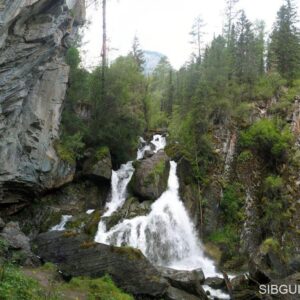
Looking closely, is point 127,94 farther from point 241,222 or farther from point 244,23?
point 244,23

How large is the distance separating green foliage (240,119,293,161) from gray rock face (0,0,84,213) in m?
13.4

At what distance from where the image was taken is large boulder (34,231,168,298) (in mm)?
14606

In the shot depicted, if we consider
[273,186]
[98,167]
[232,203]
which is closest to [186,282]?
[232,203]

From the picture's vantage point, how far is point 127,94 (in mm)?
28438

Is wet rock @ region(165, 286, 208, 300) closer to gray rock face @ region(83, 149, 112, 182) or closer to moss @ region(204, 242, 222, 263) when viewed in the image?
moss @ region(204, 242, 222, 263)

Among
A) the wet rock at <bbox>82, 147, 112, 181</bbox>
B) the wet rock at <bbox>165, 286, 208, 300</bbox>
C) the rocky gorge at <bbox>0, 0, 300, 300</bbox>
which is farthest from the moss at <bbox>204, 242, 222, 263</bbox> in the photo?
the wet rock at <bbox>82, 147, 112, 181</bbox>

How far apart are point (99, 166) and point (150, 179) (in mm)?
→ 3556

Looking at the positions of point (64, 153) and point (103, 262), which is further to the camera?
point (64, 153)

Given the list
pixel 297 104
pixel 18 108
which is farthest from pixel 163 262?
pixel 297 104

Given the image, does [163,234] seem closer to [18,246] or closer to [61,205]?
[61,205]

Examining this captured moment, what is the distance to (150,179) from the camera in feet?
80.4

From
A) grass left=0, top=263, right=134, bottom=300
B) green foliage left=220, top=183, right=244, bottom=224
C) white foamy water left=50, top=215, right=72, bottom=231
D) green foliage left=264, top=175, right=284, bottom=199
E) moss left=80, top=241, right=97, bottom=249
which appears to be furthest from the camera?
green foliage left=220, top=183, right=244, bottom=224

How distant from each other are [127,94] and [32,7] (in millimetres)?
11432

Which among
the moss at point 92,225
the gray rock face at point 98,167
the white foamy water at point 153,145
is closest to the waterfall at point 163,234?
the moss at point 92,225
